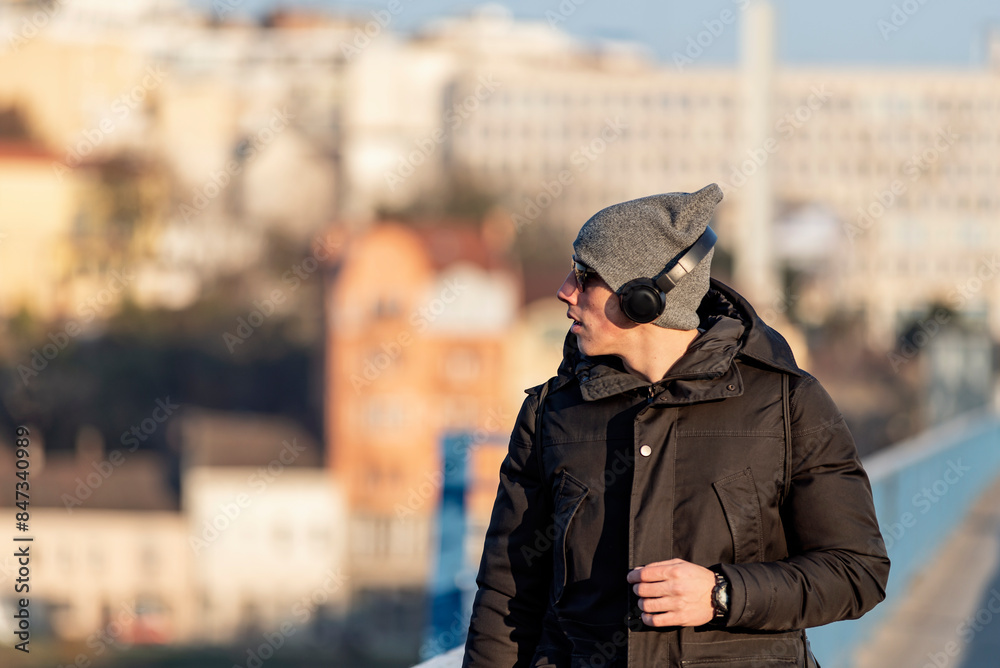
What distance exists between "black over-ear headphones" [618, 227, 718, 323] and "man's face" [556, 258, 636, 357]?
0.04 meters

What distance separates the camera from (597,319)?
205 centimetres

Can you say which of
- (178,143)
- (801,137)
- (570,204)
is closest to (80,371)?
(178,143)

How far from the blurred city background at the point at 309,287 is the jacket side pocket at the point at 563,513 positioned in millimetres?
43205

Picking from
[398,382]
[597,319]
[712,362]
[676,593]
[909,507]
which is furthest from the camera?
[398,382]

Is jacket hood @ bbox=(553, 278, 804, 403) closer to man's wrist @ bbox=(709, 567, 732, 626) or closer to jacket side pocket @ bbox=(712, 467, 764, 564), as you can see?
jacket side pocket @ bbox=(712, 467, 764, 564)

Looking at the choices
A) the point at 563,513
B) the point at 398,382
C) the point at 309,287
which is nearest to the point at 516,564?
the point at 563,513

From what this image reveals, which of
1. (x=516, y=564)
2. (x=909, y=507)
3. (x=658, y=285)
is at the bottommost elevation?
(x=909, y=507)

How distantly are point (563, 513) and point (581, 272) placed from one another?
1.21 feet

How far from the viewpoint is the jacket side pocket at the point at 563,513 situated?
1.97 m

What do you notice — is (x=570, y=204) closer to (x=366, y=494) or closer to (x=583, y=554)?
(x=366, y=494)

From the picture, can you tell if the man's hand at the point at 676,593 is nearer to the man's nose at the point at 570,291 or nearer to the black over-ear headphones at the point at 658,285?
the black over-ear headphones at the point at 658,285

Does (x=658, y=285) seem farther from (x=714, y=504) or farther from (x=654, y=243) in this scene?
(x=714, y=504)

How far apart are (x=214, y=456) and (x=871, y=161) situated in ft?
225

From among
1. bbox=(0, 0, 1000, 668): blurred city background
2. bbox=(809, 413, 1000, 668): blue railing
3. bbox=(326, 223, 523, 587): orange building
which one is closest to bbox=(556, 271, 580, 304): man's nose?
bbox=(809, 413, 1000, 668): blue railing
